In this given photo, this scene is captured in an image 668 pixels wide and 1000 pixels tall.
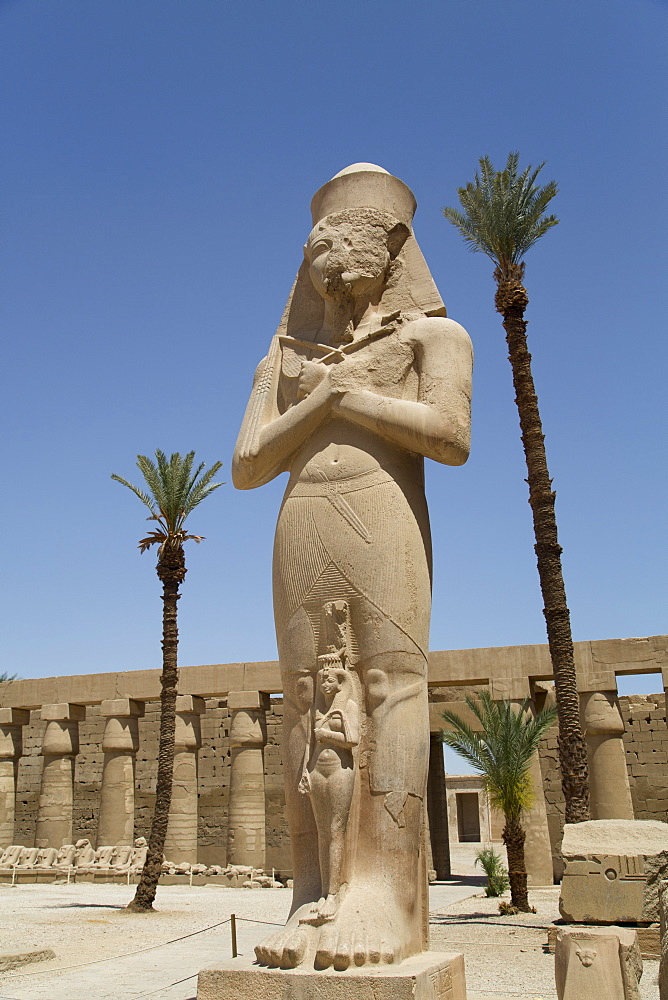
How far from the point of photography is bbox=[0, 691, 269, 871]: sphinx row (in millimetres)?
17594

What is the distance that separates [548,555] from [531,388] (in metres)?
2.33

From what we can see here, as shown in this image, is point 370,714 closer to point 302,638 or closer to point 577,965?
point 302,638

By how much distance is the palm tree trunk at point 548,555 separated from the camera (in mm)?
10688

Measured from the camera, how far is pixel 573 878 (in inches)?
308

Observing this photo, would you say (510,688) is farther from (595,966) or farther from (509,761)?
(595,966)

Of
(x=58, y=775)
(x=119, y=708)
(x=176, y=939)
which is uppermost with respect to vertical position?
(x=119, y=708)

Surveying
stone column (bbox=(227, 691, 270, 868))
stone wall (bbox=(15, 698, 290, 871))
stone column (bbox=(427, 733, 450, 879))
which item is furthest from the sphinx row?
stone column (bbox=(427, 733, 450, 879))

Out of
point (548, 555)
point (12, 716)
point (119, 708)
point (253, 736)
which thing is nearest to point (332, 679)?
point (548, 555)

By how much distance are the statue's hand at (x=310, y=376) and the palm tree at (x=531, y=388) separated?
26.0 feet

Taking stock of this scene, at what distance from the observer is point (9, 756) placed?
20.8 meters

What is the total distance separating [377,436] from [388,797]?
1.47m

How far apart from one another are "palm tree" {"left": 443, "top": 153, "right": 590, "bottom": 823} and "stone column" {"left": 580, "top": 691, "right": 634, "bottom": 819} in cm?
466

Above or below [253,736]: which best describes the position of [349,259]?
above

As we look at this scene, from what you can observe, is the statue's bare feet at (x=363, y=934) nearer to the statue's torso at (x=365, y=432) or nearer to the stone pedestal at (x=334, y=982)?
the stone pedestal at (x=334, y=982)
